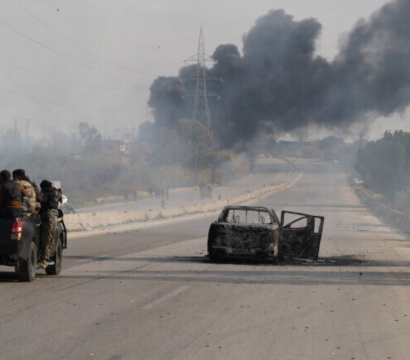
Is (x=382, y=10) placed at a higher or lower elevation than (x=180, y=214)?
higher

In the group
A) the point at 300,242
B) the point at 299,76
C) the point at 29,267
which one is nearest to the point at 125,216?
the point at 300,242

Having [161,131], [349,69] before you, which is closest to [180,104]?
[161,131]

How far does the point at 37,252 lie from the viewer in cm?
1653

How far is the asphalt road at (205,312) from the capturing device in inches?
369

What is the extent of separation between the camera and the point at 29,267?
51.4ft

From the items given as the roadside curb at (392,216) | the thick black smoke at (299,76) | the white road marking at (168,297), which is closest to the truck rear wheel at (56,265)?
the white road marking at (168,297)

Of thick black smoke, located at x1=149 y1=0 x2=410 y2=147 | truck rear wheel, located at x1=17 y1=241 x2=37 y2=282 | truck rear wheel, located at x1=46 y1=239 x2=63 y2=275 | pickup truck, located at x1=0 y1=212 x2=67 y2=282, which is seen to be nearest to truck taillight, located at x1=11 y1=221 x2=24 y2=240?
pickup truck, located at x1=0 y1=212 x2=67 y2=282

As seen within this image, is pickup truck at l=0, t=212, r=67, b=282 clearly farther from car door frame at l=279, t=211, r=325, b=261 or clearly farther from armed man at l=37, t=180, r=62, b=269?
car door frame at l=279, t=211, r=325, b=261

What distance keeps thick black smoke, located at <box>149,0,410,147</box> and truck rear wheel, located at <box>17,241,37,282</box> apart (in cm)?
9863

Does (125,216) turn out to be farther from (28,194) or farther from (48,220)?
(28,194)

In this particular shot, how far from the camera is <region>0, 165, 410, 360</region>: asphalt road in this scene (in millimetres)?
Result: 9367

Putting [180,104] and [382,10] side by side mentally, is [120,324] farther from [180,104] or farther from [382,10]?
[180,104]

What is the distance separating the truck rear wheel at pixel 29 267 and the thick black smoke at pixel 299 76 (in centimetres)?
9863

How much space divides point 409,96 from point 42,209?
98.8 metres
